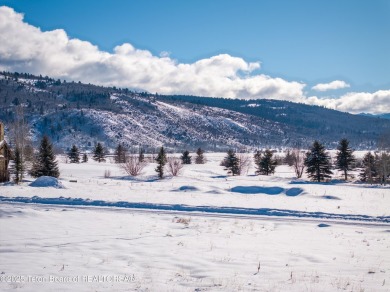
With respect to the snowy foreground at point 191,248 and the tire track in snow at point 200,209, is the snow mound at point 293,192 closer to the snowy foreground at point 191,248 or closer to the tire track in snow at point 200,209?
the snowy foreground at point 191,248

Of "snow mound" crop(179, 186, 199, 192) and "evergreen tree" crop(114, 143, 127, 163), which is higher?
"evergreen tree" crop(114, 143, 127, 163)

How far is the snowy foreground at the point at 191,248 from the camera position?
8586 mm

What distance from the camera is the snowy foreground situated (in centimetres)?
859

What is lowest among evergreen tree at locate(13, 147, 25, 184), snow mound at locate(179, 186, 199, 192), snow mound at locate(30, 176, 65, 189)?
snow mound at locate(179, 186, 199, 192)

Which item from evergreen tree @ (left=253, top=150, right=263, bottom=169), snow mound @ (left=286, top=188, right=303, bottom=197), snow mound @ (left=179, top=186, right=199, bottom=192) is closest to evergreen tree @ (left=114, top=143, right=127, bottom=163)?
evergreen tree @ (left=253, top=150, right=263, bottom=169)

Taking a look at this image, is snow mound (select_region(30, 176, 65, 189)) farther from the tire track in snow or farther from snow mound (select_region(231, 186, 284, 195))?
snow mound (select_region(231, 186, 284, 195))

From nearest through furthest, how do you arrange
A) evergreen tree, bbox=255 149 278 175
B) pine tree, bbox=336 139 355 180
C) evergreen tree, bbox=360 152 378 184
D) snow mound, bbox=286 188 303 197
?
1. snow mound, bbox=286 188 303 197
2. evergreen tree, bbox=360 152 378 184
3. pine tree, bbox=336 139 355 180
4. evergreen tree, bbox=255 149 278 175

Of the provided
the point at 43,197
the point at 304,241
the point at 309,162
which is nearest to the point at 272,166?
the point at 309,162

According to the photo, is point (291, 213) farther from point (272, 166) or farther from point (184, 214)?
point (272, 166)

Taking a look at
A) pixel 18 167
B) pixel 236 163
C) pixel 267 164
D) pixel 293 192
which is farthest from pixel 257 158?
pixel 18 167

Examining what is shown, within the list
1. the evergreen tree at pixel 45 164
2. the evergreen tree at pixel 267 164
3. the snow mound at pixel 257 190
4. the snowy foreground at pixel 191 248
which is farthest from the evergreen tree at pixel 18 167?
the evergreen tree at pixel 267 164

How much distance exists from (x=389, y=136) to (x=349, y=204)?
119 ft

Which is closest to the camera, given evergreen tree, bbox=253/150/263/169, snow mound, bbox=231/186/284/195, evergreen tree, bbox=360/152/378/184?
snow mound, bbox=231/186/284/195

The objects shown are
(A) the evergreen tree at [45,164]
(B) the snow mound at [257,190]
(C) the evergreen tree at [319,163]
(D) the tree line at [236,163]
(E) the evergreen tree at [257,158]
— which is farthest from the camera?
(E) the evergreen tree at [257,158]
